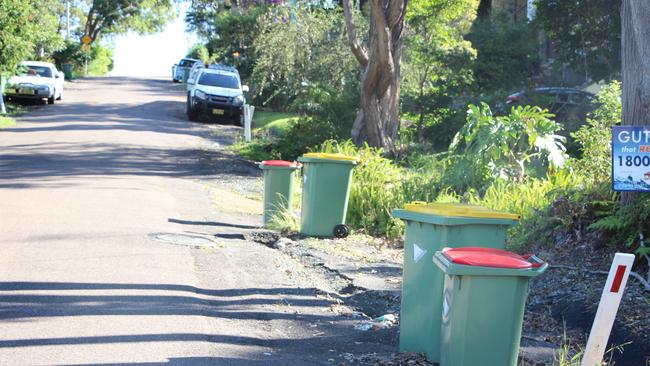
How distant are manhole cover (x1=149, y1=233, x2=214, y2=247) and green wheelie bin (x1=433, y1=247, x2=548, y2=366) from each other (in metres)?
6.34

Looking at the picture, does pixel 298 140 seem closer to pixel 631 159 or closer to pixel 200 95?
pixel 200 95

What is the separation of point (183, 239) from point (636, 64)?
587cm

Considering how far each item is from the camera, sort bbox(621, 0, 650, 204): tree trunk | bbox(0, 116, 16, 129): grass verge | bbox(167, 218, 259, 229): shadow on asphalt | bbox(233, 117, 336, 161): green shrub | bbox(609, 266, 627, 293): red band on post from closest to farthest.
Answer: bbox(609, 266, 627, 293): red band on post, bbox(621, 0, 650, 204): tree trunk, bbox(167, 218, 259, 229): shadow on asphalt, bbox(233, 117, 336, 161): green shrub, bbox(0, 116, 16, 129): grass verge

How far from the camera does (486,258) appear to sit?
5.66 m

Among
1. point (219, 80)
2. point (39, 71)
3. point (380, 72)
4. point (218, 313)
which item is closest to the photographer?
point (218, 313)

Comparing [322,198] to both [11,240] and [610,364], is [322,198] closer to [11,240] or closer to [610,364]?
[11,240]

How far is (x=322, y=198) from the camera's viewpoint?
41.6 feet

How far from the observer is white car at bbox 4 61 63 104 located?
112 ft

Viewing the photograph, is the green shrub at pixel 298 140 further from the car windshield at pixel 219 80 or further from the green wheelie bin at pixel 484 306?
the green wheelie bin at pixel 484 306

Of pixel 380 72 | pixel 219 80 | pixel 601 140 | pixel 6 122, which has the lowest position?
pixel 6 122

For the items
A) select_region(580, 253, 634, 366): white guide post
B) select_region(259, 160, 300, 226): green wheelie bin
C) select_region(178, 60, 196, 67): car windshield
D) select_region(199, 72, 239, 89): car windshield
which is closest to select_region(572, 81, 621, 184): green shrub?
select_region(259, 160, 300, 226): green wheelie bin

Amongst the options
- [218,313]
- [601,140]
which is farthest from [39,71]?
[218,313]

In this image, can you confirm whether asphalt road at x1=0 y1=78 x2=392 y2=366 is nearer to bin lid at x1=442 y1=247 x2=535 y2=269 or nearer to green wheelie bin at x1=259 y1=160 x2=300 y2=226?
green wheelie bin at x1=259 y1=160 x2=300 y2=226

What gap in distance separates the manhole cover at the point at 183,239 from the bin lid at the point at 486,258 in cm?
617
